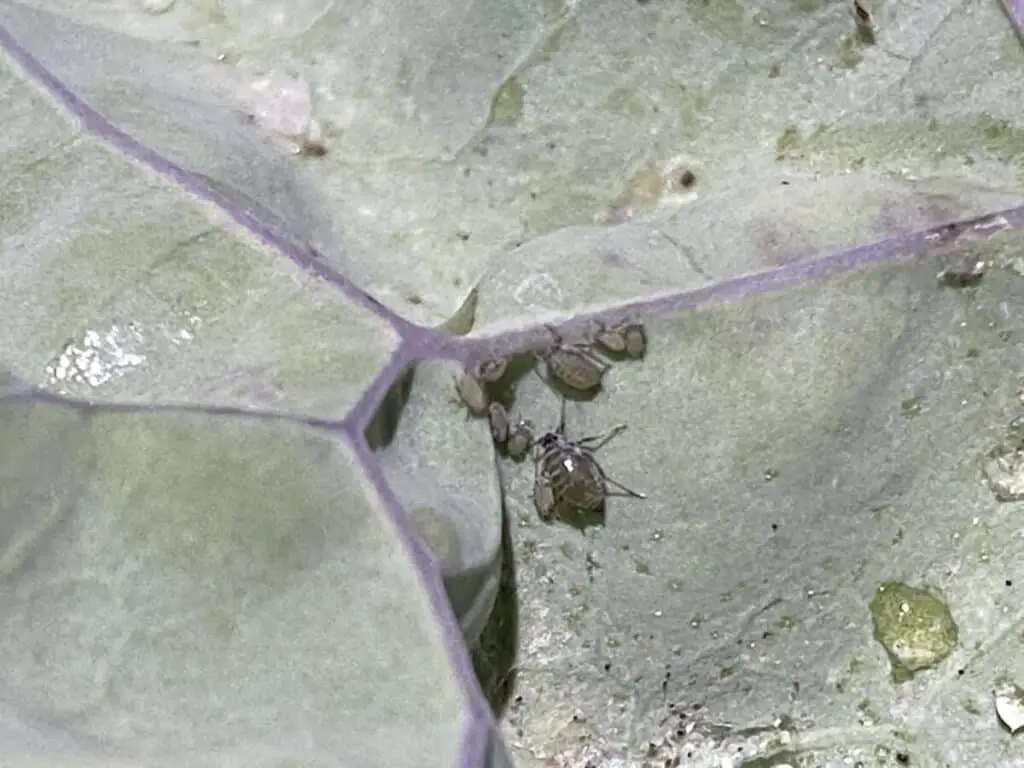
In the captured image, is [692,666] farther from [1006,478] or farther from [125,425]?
[125,425]

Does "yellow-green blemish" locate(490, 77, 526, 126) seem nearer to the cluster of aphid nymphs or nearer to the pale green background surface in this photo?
the pale green background surface

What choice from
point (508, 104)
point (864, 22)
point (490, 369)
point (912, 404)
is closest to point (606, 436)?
point (490, 369)

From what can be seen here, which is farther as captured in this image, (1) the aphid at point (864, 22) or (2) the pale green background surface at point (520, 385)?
(1) the aphid at point (864, 22)

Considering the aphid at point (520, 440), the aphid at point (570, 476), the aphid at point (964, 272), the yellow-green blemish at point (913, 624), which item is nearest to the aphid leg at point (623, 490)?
the aphid at point (570, 476)

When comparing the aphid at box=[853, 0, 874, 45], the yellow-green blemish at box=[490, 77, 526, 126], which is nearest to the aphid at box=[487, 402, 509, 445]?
the yellow-green blemish at box=[490, 77, 526, 126]

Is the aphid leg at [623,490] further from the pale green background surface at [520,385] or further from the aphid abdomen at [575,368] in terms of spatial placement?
the aphid abdomen at [575,368]

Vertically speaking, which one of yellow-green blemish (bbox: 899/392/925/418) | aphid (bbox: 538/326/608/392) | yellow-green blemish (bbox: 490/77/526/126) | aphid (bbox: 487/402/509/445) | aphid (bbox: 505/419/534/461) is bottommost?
yellow-green blemish (bbox: 899/392/925/418)

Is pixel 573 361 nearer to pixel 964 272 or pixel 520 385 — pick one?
pixel 520 385
